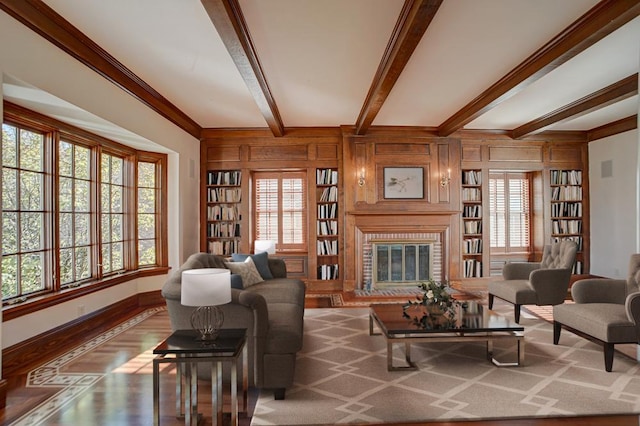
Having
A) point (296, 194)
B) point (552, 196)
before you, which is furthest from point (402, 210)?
point (552, 196)

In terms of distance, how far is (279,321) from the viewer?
308cm

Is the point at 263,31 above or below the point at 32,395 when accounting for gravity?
above

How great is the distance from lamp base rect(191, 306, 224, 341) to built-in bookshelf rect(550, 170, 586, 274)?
270 inches

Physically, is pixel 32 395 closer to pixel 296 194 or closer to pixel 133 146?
pixel 133 146

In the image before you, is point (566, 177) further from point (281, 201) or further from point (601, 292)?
point (281, 201)

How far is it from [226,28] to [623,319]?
3.98 m

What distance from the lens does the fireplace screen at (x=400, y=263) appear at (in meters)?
6.79

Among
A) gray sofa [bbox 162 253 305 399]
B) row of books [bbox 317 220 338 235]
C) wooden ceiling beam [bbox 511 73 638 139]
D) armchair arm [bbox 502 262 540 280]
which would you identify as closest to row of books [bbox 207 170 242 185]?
row of books [bbox 317 220 338 235]

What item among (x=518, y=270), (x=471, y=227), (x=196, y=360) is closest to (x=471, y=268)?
(x=471, y=227)

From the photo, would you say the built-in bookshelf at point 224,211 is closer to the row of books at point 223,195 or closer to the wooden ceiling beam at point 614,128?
the row of books at point 223,195

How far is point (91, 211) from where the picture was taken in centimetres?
488

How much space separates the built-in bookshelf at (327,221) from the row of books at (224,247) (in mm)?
1494

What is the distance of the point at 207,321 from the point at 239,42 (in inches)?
88.5

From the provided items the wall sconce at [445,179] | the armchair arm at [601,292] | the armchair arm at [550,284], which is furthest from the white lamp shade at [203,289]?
the wall sconce at [445,179]
